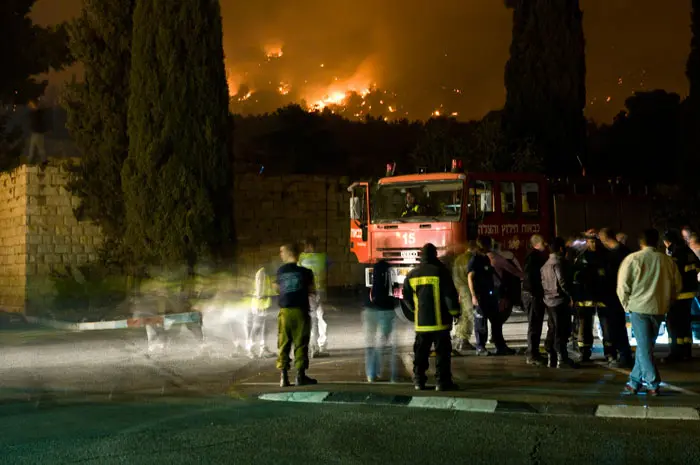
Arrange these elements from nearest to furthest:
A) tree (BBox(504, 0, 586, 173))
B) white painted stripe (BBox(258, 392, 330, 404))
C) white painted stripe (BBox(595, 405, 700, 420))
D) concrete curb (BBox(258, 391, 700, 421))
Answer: white painted stripe (BBox(595, 405, 700, 420)) < concrete curb (BBox(258, 391, 700, 421)) < white painted stripe (BBox(258, 392, 330, 404)) < tree (BBox(504, 0, 586, 173))

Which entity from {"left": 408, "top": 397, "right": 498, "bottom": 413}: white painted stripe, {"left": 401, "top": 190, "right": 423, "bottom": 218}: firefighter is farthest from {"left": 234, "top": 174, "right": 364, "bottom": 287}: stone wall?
{"left": 408, "top": 397, "right": 498, "bottom": 413}: white painted stripe

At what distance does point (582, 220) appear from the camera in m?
20.2

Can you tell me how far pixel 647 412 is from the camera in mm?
8914

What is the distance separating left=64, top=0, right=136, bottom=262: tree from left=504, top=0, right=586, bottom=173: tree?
53.2 feet

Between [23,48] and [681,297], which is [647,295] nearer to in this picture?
[681,297]

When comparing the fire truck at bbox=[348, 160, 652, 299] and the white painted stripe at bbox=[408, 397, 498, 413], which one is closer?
the white painted stripe at bbox=[408, 397, 498, 413]

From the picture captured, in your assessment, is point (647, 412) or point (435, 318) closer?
point (647, 412)

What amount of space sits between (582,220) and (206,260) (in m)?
8.72

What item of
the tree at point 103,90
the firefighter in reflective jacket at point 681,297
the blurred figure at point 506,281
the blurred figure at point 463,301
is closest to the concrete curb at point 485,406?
the firefighter in reflective jacket at point 681,297

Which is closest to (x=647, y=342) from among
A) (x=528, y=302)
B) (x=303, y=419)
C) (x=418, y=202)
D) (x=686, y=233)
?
(x=528, y=302)

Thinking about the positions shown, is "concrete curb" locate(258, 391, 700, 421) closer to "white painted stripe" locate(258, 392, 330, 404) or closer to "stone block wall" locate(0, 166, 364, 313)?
"white painted stripe" locate(258, 392, 330, 404)

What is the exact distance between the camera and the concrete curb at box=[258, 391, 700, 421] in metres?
8.88

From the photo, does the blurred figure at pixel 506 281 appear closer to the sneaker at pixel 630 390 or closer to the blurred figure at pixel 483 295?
the blurred figure at pixel 483 295

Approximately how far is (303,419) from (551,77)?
28256 millimetres
